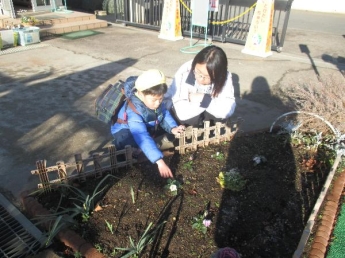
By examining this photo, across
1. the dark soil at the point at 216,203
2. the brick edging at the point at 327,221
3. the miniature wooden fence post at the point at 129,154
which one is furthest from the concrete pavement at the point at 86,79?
the brick edging at the point at 327,221

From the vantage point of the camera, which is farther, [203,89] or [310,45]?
[310,45]

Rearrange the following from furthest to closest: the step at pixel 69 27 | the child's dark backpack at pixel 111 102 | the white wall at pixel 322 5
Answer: the white wall at pixel 322 5 < the step at pixel 69 27 < the child's dark backpack at pixel 111 102

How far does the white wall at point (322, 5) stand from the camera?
16172mm

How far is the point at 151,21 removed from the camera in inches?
390

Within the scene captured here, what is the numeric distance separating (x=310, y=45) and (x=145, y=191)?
8.19m

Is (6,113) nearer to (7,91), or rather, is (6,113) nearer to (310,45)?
(7,91)

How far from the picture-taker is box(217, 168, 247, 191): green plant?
8.48 ft

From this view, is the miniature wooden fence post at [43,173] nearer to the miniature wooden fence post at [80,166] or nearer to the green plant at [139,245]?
the miniature wooden fence post at [80,166]

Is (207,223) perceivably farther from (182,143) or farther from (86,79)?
(86,79)

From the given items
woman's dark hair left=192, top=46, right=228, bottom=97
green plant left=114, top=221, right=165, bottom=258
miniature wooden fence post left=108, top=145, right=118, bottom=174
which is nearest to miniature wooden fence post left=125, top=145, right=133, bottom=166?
miniature wooden fence post left=108, top=145, right=118, bottom=174

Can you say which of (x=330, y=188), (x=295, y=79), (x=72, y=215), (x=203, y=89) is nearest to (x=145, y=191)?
(x=72, y=215)

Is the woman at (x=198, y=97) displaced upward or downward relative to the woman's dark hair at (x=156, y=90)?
downward

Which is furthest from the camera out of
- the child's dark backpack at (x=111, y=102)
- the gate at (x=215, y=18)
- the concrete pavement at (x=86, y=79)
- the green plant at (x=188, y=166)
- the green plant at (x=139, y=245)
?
the gate at (x=215, y=18)

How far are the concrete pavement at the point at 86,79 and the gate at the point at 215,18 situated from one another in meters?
0.38
